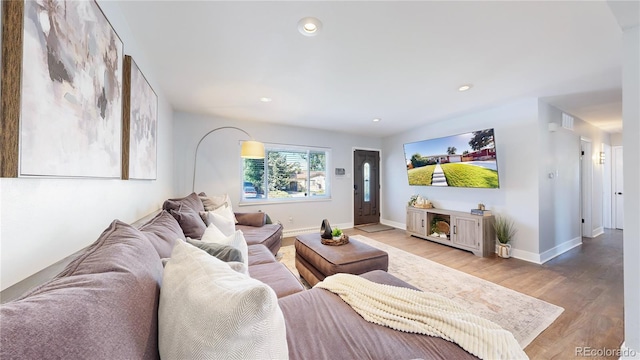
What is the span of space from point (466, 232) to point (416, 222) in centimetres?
93

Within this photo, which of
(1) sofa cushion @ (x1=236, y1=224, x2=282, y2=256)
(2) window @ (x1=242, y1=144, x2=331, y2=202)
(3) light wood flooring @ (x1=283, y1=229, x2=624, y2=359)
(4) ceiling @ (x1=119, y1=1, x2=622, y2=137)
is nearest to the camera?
(4) ceiling @ (x1=119, y1=1, x2=622, y2=137)

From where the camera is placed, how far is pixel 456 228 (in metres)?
3.67

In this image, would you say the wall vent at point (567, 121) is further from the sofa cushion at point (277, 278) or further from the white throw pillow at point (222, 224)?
the white throw pillow at point (222, 224)

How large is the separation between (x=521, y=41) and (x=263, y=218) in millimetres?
3300

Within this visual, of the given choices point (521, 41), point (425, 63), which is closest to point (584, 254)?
point (521, 41)

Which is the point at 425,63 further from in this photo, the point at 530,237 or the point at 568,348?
the point at 530,237

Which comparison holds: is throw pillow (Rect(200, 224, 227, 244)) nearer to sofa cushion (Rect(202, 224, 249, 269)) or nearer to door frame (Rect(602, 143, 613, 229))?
sofa cushion (Rect(202, 224, 249, 269))

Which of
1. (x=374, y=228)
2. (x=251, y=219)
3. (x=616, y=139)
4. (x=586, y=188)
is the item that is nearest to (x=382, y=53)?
(x=251, y=219)

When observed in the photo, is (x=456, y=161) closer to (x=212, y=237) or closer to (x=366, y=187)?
(x=366, y=187)

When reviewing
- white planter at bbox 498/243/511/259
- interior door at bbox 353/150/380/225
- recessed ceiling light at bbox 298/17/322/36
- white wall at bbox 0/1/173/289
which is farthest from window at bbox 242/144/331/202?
white planter at bbox 498/243/511/259

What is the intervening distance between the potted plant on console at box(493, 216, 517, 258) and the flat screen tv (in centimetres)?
57

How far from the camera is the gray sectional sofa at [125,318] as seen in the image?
0.38m

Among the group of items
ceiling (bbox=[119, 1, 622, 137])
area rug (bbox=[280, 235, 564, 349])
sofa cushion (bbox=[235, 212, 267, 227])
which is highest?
ceiling (bbox=[119, 1, 622, 137])

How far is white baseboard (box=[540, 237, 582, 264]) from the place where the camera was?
10.2 feet
